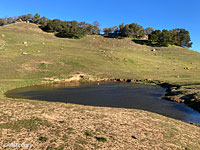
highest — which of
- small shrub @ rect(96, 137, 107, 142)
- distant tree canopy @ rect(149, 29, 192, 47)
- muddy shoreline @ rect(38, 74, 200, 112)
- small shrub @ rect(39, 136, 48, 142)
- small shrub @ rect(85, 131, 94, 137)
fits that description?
distant tree canopy @ rect(149, 29, 192, 47)

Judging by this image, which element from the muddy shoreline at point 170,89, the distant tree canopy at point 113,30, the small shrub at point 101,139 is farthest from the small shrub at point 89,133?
the distant tree canopy at point 113,30

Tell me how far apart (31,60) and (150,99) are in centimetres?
4732

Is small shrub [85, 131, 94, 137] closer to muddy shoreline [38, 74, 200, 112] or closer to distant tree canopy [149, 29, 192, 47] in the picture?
muddy shoreline [38, 74, 200, 112]

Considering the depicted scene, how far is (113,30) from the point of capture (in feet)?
570

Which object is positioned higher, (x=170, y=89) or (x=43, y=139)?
(x=170, y=89)

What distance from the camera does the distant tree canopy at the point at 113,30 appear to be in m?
130

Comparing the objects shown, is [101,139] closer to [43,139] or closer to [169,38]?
[43,139]

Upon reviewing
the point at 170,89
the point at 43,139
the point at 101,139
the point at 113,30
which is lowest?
the point at 101,139

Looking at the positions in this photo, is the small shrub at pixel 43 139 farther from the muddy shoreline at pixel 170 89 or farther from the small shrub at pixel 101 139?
the muddy shoreline at pixel 170 89

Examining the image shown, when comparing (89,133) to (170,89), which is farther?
(170,89)

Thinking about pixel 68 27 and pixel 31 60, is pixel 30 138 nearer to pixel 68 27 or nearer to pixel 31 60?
pixel 31 60

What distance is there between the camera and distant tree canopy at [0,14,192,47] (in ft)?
427

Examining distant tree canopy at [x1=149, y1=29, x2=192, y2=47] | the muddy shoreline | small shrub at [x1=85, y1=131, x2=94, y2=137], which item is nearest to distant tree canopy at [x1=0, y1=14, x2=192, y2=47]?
distant tree canopy at [x1=149, y1=29, x2=192, y2=47]

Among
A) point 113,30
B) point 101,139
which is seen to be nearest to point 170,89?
point 101,139
